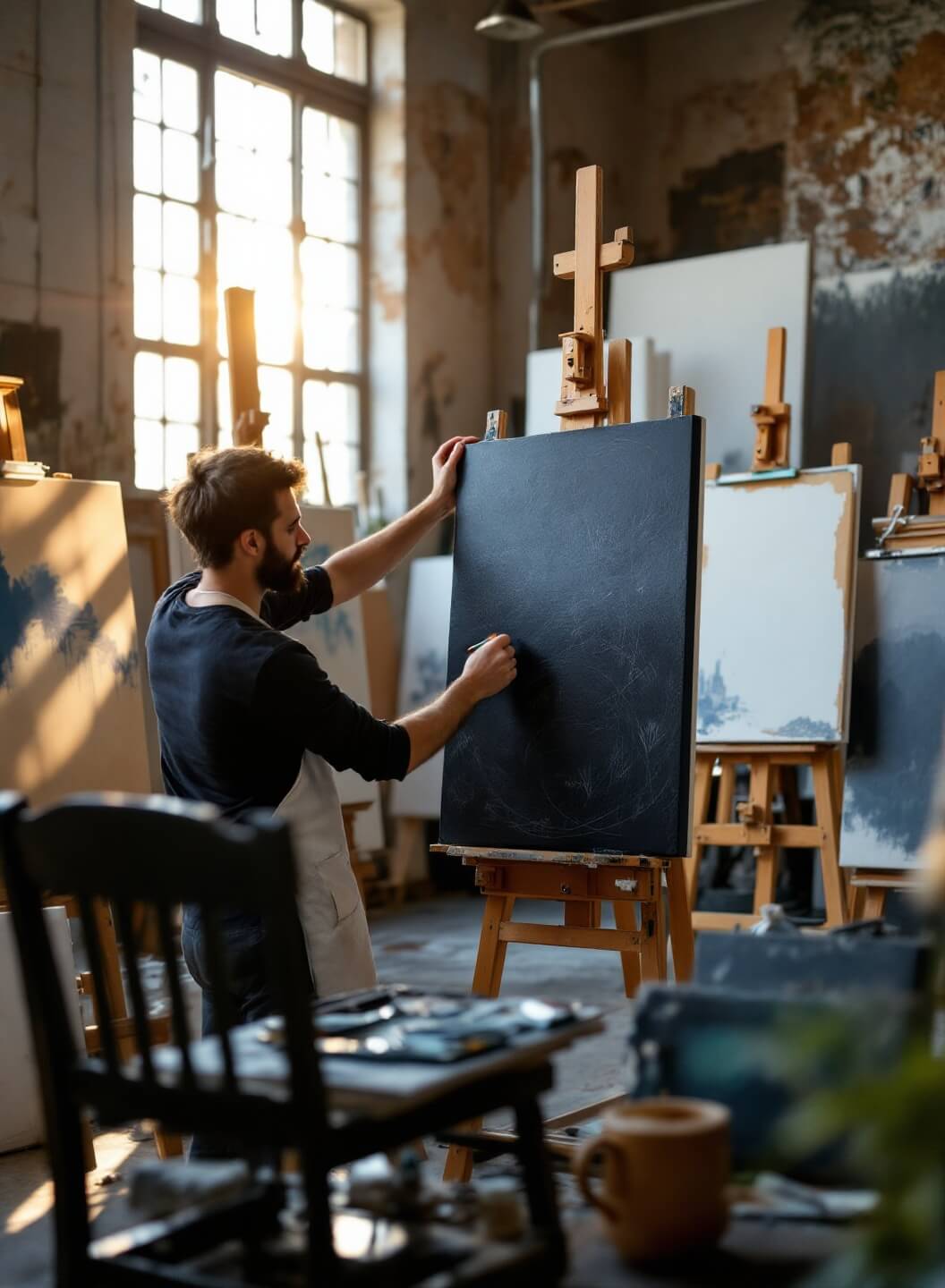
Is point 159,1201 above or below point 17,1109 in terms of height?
above

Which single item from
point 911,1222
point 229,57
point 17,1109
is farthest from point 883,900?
point 229,57

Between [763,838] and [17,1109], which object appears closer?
[17,1109]

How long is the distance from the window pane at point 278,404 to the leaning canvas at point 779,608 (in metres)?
2.33

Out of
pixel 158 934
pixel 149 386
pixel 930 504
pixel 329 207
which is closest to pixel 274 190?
pixel 329 207

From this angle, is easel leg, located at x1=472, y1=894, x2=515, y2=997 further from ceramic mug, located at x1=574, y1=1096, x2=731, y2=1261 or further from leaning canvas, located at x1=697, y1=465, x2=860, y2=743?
leaning canvas, located at x1=697, y1=465, x2=860, y2=743

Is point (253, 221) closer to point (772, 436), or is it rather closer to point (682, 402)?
point (772, 436)

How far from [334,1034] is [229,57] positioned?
5604 millimetres

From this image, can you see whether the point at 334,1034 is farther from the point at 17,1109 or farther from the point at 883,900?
→ the point at 883,900

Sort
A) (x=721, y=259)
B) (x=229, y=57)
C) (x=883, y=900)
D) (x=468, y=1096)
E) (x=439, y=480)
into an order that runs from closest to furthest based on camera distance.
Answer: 1. (x=468, y=1096)
2. (x=439, y=480)
3. (x=883, y=900)
4. (x=229, y=57)
5. (x=721, y=259)

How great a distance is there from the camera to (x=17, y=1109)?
327cm

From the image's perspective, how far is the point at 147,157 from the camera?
5863 mm

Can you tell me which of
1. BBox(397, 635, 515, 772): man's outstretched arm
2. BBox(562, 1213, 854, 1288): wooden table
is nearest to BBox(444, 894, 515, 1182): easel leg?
BBox(397, 635, 515, 772): man's outstretched arm

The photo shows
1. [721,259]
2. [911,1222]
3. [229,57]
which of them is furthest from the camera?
[721,259]

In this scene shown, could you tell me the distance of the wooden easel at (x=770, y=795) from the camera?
4488 millimetres
